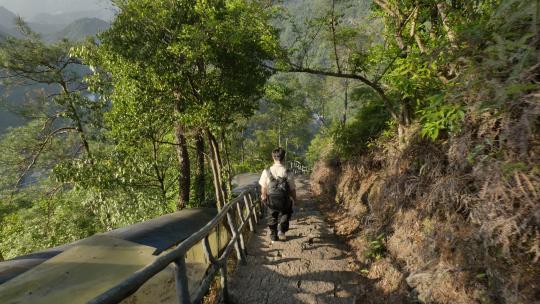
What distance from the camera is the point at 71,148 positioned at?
22516 mm

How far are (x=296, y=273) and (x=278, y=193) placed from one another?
5.41ft

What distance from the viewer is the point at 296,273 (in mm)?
5492

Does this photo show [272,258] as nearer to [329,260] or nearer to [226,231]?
[329,260]

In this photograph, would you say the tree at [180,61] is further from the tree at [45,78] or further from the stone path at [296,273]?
the tree at [45,78]

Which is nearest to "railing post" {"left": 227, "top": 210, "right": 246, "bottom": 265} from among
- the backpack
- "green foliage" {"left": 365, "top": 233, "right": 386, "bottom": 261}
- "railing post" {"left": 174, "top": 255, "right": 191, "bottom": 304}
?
the backpack

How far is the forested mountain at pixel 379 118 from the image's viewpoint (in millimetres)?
3406

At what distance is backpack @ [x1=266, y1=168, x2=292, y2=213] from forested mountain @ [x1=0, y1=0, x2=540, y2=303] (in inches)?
69.9

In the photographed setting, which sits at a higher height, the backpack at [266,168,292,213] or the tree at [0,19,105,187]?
the tree at [0,19,105,187]

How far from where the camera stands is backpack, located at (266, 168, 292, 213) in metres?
6.62

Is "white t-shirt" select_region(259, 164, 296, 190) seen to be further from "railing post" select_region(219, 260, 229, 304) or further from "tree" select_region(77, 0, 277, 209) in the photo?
"tree" select_region(77, 0, 277, 209)

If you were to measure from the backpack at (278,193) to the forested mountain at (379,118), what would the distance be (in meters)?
1.78

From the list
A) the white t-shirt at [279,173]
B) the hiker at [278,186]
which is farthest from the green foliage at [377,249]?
the white t-shirt at [279,173]

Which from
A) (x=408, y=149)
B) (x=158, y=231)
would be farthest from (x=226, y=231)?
(x=408, y=149)

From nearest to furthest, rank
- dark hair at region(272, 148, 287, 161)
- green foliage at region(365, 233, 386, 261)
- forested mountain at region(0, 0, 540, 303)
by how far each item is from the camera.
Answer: forested mountain at region(0, 0, 540, 303)
green foliage at region(365, 233, 386, 261)
dark hair at region(272, 148, 287, 161)
